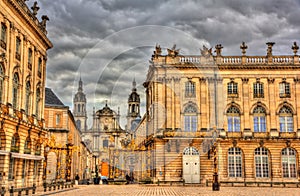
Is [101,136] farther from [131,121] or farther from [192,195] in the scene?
[192,195]

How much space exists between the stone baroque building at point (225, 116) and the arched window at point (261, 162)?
0.10 metres

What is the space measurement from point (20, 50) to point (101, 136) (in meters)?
73.6

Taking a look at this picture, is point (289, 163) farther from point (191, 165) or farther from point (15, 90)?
point (15, 90)

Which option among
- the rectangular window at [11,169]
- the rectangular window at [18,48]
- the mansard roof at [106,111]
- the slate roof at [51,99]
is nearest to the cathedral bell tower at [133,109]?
the mansard roof at [106,111]

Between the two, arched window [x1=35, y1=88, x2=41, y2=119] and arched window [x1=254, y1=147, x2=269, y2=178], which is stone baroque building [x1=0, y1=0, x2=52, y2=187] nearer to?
arched window [x1=35, y1=88, x2=41, y2=119]

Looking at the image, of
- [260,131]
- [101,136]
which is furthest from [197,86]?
[101,136]

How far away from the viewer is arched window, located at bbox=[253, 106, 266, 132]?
156 ft

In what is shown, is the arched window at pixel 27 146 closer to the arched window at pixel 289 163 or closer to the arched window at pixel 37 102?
the arched window at pixel 37 102

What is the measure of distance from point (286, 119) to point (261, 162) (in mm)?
5538

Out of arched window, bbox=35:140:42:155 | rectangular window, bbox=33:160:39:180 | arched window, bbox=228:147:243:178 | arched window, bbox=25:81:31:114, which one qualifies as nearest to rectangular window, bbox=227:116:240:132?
arched window, bbox=228:147:243:178

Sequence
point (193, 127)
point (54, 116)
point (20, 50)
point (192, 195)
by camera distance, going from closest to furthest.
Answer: point (192, 195), point (20, 50), point (193, 127), point (54, 116)

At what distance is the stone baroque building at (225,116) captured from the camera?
45969 mm

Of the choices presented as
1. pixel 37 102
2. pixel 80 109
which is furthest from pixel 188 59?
pixel 80 109

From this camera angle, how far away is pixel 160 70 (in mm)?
48031
